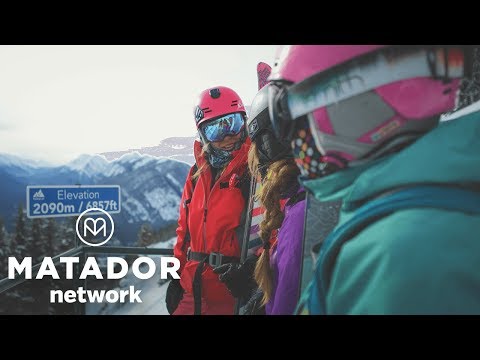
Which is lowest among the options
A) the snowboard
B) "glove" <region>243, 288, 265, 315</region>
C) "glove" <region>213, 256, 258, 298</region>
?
"glove" <region>243, 288, 265, 315</region>

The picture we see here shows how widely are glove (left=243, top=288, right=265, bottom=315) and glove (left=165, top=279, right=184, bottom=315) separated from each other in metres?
0.42

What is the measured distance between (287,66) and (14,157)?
4.73 ft

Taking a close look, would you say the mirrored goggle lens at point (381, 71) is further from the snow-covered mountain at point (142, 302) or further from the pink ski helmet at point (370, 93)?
the snow-covered mountain at point (142, 302)

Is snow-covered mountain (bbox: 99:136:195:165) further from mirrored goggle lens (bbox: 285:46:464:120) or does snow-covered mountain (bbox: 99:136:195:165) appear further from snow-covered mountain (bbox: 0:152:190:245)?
mirrored goggle lens (bbox: 285:46:464:120)

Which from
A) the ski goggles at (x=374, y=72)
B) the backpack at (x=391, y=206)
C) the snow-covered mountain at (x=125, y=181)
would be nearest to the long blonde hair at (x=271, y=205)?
the ski goggles at (x=374, y=72)

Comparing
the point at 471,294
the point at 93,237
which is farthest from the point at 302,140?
the point at 93,237

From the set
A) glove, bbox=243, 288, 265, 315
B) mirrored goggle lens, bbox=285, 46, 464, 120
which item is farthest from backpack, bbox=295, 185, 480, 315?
glove, bbox=243, 288, 265, 315

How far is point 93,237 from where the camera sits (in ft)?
5.51

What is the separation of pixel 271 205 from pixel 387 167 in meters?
0.69

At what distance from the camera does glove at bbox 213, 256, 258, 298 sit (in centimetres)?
161

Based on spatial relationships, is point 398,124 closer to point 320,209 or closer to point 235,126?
point 320,209

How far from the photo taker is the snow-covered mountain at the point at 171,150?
1.78m

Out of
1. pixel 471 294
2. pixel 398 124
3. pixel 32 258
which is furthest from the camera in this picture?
pixel 32 258

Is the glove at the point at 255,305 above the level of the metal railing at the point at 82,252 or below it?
below
